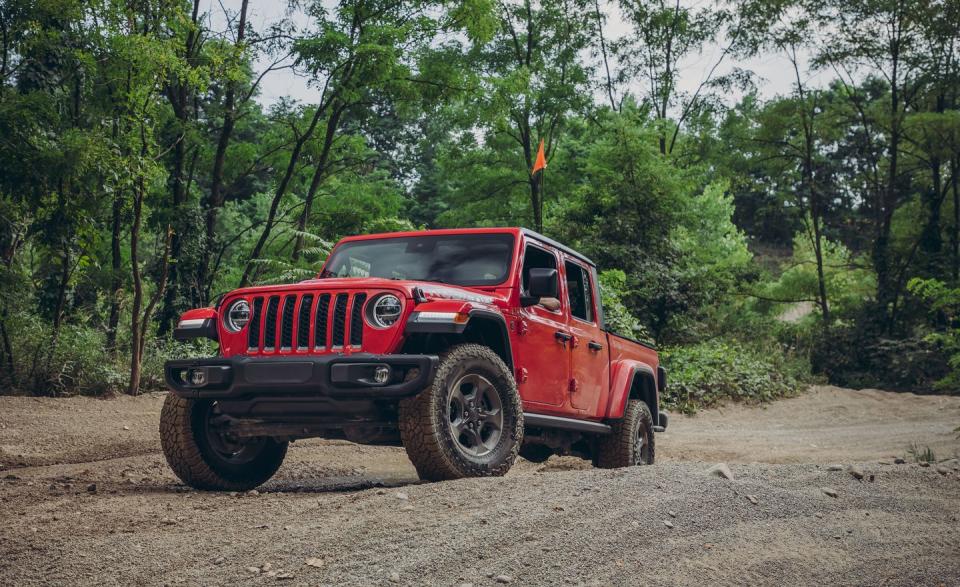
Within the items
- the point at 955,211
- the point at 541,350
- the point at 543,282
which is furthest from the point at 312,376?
the point at 955,211

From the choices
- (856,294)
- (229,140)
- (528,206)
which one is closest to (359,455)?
(229,140)

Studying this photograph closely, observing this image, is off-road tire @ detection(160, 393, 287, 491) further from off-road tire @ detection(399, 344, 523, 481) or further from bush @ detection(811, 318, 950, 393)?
bush @ detection(811, 318, 950, 393)

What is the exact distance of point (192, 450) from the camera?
6.44 m

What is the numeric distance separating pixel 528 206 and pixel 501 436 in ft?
72.0

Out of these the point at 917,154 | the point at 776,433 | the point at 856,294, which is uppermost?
the point at 917,154

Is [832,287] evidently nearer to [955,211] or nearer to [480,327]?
[955,211]

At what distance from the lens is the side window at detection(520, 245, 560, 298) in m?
7.32

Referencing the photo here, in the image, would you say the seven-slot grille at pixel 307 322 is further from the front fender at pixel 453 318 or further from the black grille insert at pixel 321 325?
the front fender at pixel 453 318

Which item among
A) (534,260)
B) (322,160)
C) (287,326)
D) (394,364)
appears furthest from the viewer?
(322,160)

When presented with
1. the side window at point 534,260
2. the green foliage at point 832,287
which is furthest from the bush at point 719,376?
the side window at point 534,260

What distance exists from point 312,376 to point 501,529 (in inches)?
63.8

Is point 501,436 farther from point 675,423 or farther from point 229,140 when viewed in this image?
point 229,140

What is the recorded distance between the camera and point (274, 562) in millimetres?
4320

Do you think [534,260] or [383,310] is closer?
[383,310]
